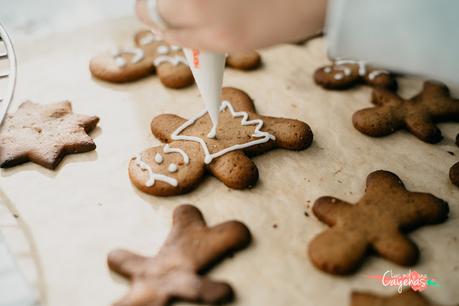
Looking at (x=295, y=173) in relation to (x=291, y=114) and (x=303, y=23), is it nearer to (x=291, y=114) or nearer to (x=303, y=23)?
(x=291, y=114)

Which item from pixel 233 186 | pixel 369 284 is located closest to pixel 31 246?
pixel 233 186

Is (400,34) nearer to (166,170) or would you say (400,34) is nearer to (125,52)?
(166,170)

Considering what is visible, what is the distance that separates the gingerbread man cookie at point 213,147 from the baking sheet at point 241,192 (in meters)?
0.04

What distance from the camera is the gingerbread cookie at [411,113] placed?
1.62 metres

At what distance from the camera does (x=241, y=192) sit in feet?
4.71

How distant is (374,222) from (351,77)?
2.27ft

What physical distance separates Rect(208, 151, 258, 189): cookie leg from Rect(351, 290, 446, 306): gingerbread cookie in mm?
437

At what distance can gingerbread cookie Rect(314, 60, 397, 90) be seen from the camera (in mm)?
1812

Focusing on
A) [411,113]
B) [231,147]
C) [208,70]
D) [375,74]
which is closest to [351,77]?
[375,74]

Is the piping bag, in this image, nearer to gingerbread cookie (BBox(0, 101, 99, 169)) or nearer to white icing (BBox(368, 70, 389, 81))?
gingerbread cookie (BBox(0, 101, 99, 169))

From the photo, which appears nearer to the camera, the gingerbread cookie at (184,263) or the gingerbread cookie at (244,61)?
the gingerbread cookie at (184,263)

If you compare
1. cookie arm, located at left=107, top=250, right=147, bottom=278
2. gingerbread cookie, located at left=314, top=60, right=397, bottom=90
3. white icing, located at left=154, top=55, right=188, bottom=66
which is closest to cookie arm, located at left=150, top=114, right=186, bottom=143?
white icing, located at left=154, top=55, right=188, bottom=66

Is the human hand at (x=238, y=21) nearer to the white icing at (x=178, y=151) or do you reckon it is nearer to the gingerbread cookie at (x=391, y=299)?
the white icing at (x=178, y=151)

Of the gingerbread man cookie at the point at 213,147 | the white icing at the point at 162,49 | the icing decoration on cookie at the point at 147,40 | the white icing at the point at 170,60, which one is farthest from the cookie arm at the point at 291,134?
the icing decoration on cookie at the point at 147,40
